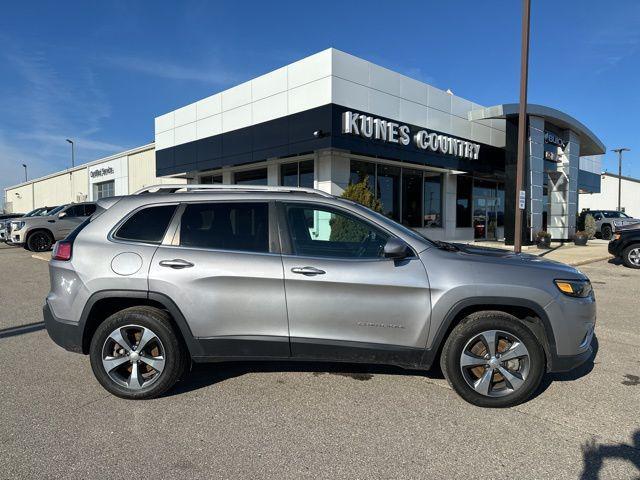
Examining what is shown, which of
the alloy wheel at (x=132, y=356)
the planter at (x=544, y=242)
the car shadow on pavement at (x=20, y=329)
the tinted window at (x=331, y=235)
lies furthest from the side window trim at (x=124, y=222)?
the planter at (x=544, y=242)

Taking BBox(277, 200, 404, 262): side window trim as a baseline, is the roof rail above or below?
above

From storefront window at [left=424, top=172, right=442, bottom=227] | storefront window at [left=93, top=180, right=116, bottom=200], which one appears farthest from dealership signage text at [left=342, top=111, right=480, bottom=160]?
storefront window at [left=93, top=180, right=116, bottom=200]

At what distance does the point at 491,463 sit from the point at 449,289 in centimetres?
125

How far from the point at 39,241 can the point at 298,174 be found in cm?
1032

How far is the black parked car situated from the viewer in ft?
42.3

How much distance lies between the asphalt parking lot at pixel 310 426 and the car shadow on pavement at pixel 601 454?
0.4 inches

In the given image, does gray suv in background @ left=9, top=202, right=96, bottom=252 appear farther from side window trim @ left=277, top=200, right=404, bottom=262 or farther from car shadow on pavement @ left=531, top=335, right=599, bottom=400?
car shadow on pavement @ left=531, top=335, right=599, bottom=400

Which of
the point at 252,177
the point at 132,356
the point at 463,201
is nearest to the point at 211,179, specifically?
the point at 252,177

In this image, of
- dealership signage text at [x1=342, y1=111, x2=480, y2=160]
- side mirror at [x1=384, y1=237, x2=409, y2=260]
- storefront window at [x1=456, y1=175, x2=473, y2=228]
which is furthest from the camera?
storefront window at [x1=456, y1=175, x2=473, y2=228]

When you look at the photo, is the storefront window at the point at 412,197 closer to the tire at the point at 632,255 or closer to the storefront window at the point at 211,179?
the tire at the point at 632,255

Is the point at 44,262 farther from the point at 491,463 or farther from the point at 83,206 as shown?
the point at 491,463

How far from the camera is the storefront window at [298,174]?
626 inches

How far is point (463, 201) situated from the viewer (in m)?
20.6

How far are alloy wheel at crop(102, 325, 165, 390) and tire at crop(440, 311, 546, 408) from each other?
2429 millimetres
